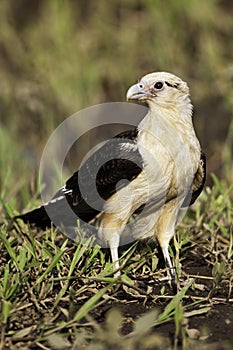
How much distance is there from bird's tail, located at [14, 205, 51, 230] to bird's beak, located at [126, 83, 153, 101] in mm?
875

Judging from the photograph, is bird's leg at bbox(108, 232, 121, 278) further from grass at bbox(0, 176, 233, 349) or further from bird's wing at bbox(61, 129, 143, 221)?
bird's wing at bbox(61, 129, 143, 221)

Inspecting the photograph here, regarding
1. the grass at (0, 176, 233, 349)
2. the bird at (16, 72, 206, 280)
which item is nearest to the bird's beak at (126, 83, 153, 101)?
the bird at (16, 72, 206, 280)

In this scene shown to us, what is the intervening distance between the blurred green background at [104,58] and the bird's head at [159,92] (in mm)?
2553

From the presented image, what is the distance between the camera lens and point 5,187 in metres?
4.79

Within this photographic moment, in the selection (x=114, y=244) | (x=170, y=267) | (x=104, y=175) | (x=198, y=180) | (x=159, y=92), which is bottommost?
(x=170, y=267)

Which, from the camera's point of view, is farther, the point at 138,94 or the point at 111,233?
the point at 138,94

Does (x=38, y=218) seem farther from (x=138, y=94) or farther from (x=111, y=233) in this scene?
(x=138, y=94)

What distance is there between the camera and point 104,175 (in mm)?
3896

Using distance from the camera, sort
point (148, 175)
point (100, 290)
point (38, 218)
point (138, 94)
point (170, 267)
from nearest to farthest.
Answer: point (100, 290) → point (148, 175) → point (170, 267) → point (138, 94) → point (38, 218)

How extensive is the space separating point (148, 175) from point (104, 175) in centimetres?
31

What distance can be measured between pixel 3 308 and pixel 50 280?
412 millimetres

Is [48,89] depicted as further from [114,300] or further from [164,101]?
[114,300]

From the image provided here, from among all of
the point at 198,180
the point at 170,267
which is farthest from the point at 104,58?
the point at 170,267

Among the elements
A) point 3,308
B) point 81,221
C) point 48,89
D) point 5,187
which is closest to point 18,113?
point 48,89
